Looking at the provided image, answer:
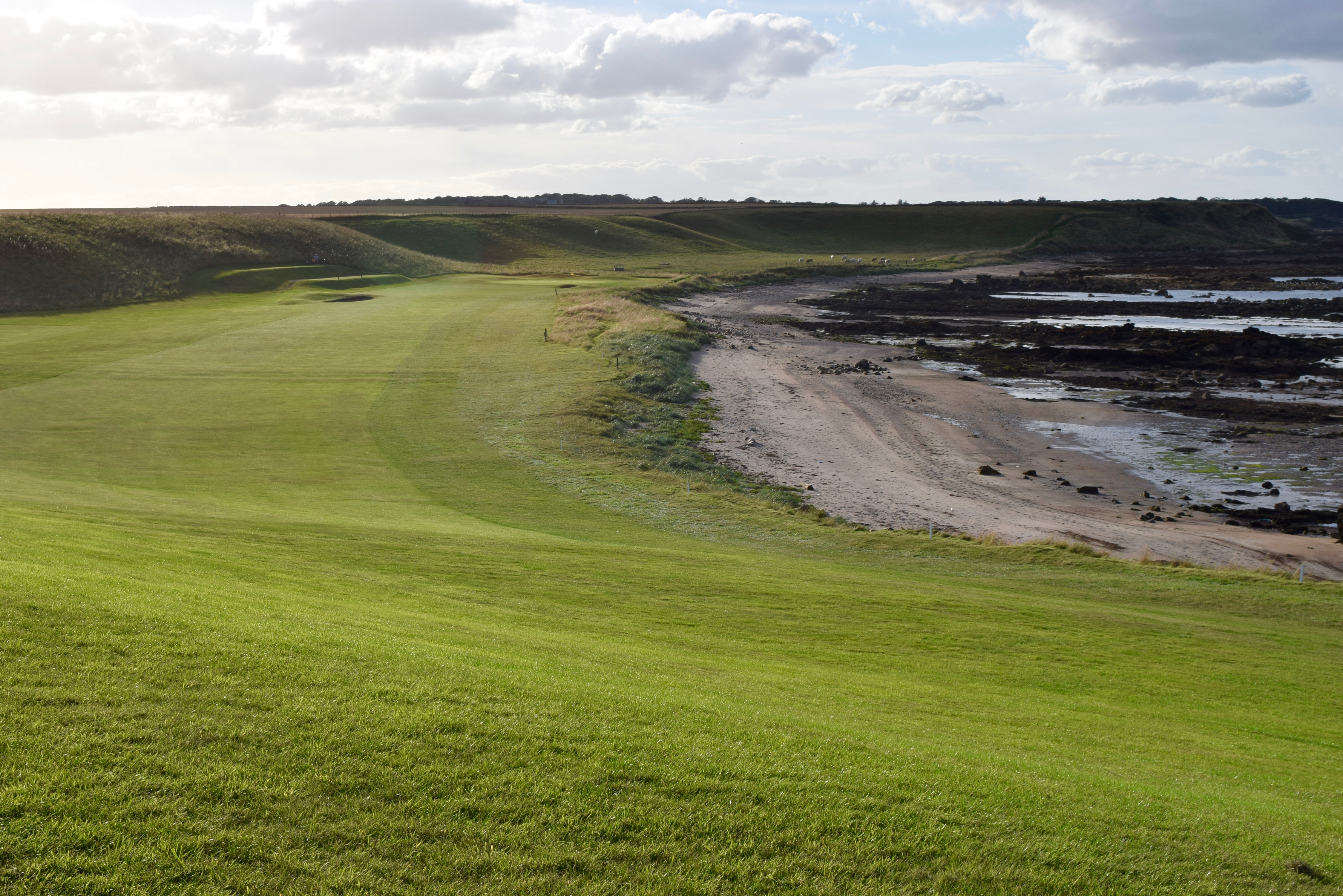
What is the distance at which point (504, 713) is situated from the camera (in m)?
8.95

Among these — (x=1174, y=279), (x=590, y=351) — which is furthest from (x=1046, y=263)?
(x=590, y=351)

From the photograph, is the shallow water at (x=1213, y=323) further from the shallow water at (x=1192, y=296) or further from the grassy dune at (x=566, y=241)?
the grassy dune at (x=566, y=241)

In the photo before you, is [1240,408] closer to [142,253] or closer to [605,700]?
[605,700]

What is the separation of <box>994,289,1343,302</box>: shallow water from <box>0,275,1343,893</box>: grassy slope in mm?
77347

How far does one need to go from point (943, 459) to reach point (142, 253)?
7359 centimetres

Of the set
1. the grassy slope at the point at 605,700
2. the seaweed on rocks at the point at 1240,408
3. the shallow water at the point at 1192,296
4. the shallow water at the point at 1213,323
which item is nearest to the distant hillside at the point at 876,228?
the shallow water at the point at 1192,296

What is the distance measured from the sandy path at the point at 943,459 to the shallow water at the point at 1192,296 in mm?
44121

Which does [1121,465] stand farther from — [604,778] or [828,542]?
[604,778]

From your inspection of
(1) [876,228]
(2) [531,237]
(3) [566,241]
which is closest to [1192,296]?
(1) [876,228]

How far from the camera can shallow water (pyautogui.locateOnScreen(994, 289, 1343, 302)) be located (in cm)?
9075

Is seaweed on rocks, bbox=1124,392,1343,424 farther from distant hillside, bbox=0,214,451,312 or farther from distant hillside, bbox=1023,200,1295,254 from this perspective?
distant hillside, bbox=1023,200,1295,254

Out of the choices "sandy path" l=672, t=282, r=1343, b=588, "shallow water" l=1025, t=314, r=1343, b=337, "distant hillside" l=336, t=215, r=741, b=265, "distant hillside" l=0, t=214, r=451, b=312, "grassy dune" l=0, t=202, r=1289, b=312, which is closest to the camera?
"sandy path" l=672, t=282, r=1343, b=588

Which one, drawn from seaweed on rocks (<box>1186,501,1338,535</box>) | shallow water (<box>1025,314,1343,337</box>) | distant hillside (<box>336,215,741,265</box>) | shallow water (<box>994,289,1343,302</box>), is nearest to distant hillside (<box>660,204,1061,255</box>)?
distant hillside (<box>336,215,741,265</box>)

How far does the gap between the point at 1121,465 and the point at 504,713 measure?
3411 centimetres
